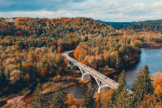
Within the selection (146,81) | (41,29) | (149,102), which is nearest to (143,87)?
(146,81)

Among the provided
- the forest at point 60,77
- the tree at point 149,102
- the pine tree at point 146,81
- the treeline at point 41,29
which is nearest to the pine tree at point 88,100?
the forest at point 60,77

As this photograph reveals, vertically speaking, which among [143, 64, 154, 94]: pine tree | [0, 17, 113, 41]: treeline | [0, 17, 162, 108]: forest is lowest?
[0, 17, 162, 108]: forest

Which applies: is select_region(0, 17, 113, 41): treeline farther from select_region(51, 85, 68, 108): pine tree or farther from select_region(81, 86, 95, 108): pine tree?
select_region(81, 86, 95, 108): pine tree

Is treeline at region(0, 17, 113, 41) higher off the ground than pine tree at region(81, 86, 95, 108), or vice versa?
treeline at region(0, 17, 113, 41)

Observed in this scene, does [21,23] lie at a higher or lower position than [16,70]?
higher

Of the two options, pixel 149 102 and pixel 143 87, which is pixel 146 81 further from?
pixel 149 102

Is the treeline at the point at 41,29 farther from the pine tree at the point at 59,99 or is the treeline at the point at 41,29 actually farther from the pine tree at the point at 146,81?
the pine tree at the point at 146,81

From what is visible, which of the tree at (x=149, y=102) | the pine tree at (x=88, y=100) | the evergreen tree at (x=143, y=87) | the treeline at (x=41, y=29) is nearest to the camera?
the tree at (x=149, y=102)

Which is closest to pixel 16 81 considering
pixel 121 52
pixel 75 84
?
pixel 75 84

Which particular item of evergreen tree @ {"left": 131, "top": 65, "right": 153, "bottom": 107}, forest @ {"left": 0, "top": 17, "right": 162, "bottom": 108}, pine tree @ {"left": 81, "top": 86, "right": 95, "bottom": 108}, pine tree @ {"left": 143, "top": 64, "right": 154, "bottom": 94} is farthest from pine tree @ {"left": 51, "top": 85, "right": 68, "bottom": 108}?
pine tree @ {"left": 143, "top": 64, "right": 154, "bottom": 94}

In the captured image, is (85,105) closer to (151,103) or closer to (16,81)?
(151,103)

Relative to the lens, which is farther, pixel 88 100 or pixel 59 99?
pixel 59 99
